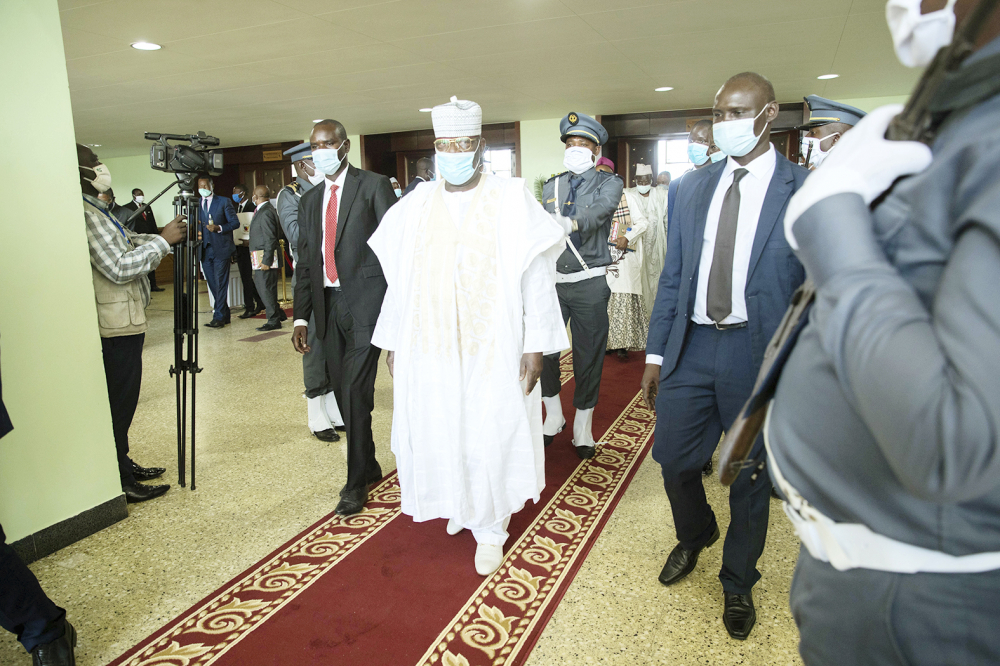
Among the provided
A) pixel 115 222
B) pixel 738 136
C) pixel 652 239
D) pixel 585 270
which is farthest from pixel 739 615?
pixel 652 239

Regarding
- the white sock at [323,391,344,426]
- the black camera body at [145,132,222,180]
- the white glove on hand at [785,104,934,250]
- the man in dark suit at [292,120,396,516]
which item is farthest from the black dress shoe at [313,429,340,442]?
the white glove on hand at [785,104,934,250]

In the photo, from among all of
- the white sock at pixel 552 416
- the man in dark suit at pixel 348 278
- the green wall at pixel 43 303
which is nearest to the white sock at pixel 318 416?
the man in dark suit at pixel 348 278

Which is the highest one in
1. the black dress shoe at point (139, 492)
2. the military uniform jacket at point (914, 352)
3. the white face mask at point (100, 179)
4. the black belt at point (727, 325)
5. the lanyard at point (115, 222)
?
the white face mask at point (100, 179)

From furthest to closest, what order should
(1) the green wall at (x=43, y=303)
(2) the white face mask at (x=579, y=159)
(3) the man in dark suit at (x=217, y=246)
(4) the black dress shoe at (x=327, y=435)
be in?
(3) the man in dark suit at (x=217, y=246) < (4) the black dress shoe at (x=327, y=435) < (2) the white face mask at (x=579, y=159) < (1) the green wall at (x=43, y=303)

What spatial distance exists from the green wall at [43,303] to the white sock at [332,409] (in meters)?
1.35

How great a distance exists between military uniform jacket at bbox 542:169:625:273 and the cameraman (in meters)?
1.89

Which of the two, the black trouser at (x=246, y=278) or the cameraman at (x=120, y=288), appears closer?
the cameraman at (x=120, y=288)

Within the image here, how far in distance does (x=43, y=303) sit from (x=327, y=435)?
165cm

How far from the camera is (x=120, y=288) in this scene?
284 cm

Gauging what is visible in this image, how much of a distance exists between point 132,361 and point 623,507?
2369 mm

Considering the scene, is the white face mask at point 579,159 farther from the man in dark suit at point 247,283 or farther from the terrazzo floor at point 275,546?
the man in dark suit at point 247,283

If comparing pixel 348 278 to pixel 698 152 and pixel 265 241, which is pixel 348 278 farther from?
pixel 265 241

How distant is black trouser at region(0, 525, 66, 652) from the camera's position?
1.64m

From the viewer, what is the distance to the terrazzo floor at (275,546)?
76.0 inches
